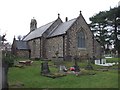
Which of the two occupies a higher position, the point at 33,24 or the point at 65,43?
the point at 33,24

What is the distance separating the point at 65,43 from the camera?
4409cm

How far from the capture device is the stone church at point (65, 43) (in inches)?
1746

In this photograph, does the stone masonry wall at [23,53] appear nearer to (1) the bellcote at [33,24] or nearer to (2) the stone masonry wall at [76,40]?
(2) the stone masonry wall at [76,40]

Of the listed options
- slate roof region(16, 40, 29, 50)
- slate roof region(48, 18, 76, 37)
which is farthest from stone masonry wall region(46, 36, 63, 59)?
slate roof region(16, 40, 29, 50)

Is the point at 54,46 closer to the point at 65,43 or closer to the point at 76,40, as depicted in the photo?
the point at 65,43

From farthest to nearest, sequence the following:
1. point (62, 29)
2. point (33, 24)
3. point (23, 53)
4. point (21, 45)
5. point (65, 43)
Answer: point (33, 24), point (21, 45), point (23, 53), point (62, 29), point (65, 43)

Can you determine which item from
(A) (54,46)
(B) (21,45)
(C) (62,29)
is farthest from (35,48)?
(C) (62,29)

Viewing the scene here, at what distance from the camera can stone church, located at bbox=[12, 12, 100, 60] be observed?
44.3 metres

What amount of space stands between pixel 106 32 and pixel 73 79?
45.1 metres

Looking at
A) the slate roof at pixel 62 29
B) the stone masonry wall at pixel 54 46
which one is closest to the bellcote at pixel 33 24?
the slate roof at pixel 62 29

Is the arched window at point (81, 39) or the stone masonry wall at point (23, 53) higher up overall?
the arched window at point (81, 39)

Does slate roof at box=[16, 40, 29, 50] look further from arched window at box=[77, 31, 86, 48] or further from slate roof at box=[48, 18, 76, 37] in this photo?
arched window at box=[77, 31, 86, 48]

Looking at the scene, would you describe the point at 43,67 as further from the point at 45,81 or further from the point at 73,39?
the point at 73,39

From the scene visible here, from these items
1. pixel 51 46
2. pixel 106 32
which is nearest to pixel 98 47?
pixel 51 46
